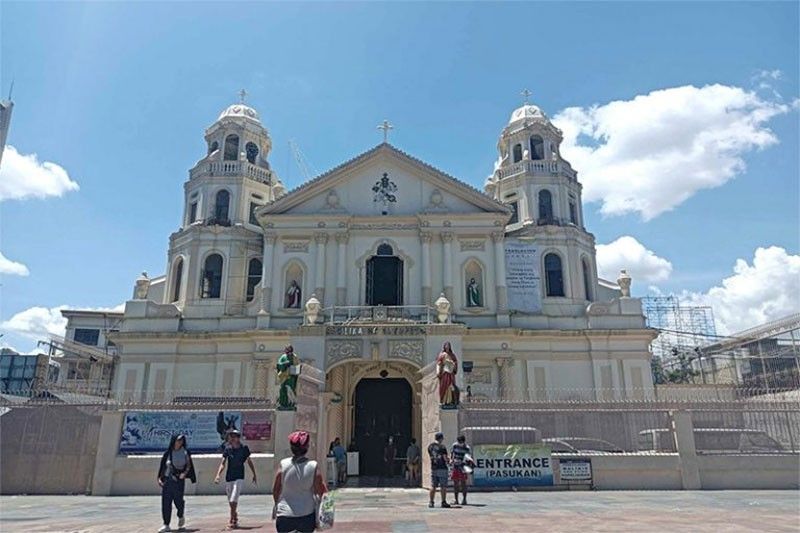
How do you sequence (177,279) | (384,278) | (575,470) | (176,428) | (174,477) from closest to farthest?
(174,477), (575,470), (176,428), (384,278), (177,279)

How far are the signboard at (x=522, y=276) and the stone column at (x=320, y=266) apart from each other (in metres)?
9.75

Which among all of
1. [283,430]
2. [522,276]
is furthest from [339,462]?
[522,276]

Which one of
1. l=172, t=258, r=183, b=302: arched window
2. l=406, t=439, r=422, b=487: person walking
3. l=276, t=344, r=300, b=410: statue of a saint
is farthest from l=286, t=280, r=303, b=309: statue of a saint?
l=276, t=344, r=300, b=410: statue of a saint

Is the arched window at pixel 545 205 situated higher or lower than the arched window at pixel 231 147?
lower

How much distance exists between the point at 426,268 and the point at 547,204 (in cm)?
942

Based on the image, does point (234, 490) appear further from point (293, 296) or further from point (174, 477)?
point (293, 296)

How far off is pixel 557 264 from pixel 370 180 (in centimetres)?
1147

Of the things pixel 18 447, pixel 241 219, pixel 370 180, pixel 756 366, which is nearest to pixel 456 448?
pixel 18 447

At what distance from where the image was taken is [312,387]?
1959cm

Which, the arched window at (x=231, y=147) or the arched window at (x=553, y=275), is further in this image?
the arched window at (x=231, y=147)

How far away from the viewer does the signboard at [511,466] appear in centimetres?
1655

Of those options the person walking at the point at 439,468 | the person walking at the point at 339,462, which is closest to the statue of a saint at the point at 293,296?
the person walking at the point at 339,462

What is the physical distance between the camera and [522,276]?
31.3 metres

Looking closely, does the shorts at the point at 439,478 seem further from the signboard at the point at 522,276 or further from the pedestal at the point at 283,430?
the signboard at the point at 522,276
